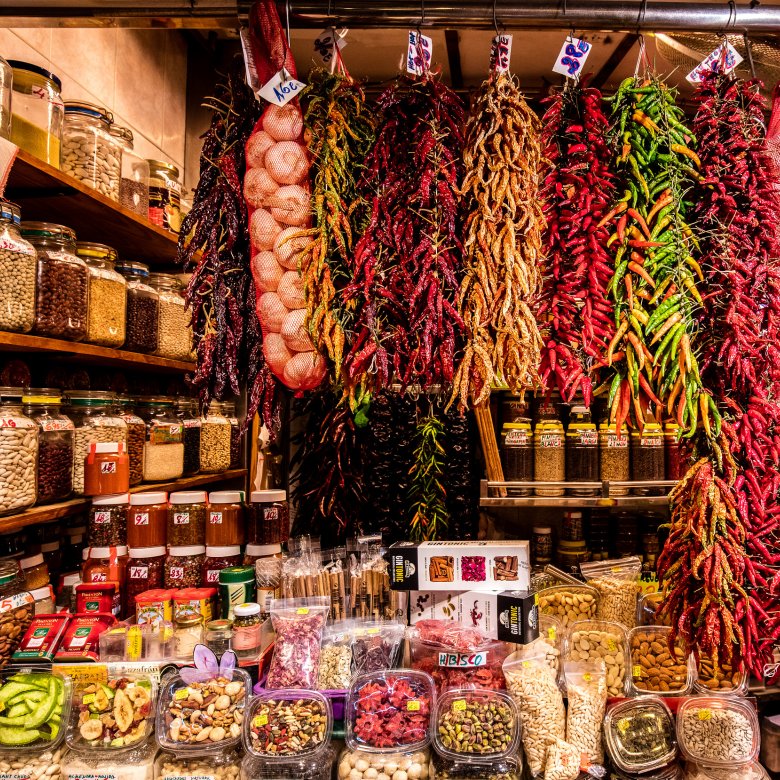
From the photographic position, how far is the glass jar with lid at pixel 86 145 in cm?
247

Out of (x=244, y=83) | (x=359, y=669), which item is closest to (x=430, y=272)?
(x=244, y=83)

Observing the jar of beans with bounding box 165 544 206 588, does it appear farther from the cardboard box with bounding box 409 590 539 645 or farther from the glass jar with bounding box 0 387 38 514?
the cardboard box with bounding box 409 590 539 645

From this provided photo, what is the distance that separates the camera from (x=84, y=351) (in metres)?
2.38

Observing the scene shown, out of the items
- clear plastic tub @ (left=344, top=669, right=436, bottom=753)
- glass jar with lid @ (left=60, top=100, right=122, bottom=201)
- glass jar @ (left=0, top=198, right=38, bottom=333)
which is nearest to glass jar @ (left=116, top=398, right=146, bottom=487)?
glass jar @ (left=0, top=198, right=38, bottom=333)

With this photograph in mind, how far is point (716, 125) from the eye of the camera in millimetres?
1668

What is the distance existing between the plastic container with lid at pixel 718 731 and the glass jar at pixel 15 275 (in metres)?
2.30

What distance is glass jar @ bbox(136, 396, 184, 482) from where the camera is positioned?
3.00m

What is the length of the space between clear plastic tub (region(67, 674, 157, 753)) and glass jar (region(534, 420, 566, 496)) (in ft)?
7.14

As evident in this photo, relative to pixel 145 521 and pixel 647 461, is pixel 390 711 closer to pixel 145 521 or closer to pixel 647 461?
pixel 145 521

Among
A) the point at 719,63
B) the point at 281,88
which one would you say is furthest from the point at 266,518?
→ the point at 719,63

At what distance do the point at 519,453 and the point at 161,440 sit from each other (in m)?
1.79

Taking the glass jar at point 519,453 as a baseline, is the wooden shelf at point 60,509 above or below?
below

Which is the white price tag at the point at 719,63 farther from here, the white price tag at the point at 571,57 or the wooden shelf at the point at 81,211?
the wooden shelf at the point at 81,211

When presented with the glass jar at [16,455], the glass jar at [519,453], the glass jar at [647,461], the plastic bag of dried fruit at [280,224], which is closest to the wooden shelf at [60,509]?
the glass jar at [16,455]
